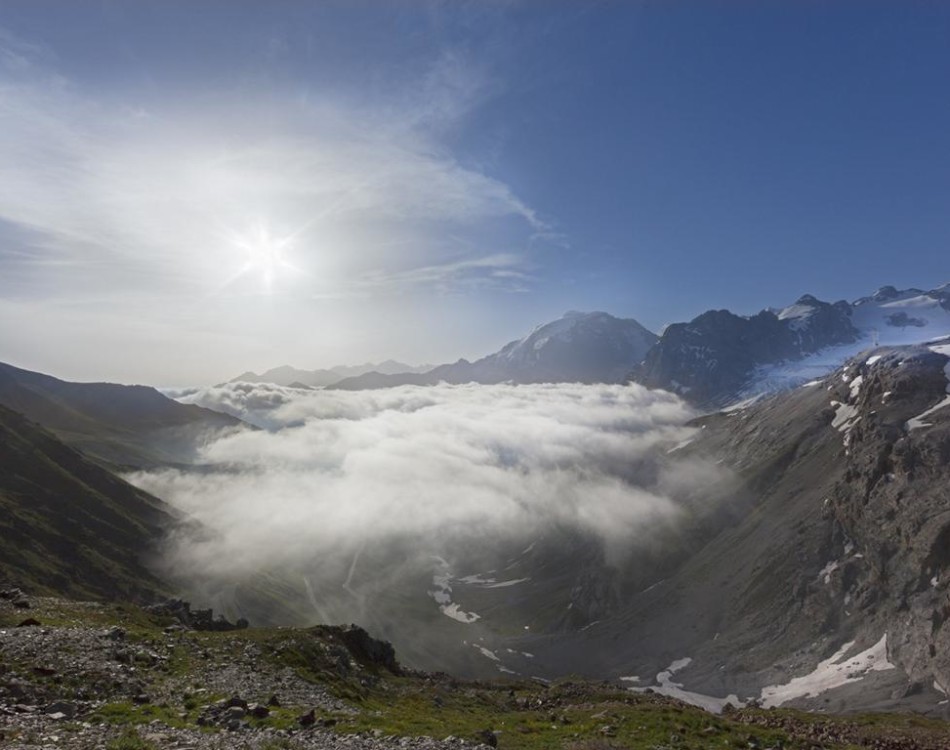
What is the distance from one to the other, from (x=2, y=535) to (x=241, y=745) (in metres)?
191

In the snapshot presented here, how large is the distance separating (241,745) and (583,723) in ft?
92.9

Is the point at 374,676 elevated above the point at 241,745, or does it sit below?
below

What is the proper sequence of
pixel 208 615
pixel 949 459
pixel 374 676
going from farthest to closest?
pixel 949 459 → pixel 208 615 → pixel 374 676

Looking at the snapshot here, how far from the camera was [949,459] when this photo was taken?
196m

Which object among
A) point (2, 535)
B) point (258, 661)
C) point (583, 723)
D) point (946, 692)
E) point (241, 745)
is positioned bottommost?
point (946, 692)

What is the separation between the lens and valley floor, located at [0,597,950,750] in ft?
95.5

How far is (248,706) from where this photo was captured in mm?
34781

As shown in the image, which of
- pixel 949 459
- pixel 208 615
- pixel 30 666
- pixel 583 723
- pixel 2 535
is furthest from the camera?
pixel 949 459

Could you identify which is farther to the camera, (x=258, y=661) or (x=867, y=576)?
(x=867, y=576)

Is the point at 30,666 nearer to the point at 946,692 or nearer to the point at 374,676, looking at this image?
the point at 374,676

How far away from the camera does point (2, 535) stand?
171750mm

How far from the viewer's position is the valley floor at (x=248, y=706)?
95.5 feet

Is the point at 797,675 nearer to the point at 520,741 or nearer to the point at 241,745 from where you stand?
the point at 520,741

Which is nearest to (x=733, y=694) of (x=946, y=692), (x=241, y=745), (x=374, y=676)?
(x=946, y=692)
